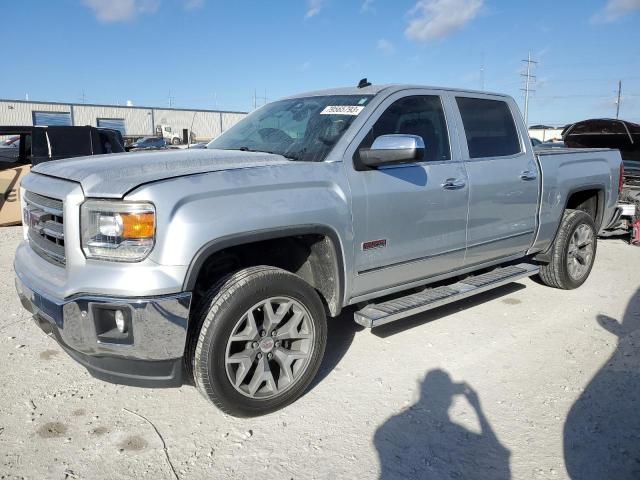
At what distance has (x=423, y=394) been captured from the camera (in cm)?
329

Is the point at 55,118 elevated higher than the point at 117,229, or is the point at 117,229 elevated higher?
the point at 55,118

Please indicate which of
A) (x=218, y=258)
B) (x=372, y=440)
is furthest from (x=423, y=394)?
(x=218, y=258)

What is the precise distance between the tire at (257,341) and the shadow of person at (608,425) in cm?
152

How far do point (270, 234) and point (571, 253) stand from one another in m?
3.96

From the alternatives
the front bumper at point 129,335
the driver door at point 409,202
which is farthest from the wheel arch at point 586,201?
the front bumper at point 129,335

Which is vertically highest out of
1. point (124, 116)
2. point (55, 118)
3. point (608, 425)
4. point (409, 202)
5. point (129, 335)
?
point (124, 116)

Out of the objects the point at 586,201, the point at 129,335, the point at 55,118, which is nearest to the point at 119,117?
the point at 55,118

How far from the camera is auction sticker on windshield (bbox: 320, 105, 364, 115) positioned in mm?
3533

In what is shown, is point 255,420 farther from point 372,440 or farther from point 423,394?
point 423,394

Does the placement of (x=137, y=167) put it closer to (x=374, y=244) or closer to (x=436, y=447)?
(x=374, y=244)

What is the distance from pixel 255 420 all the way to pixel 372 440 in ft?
2.29

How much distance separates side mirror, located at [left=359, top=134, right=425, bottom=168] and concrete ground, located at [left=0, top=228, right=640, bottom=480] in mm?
1493

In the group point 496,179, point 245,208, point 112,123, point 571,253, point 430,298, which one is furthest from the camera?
point 112,123

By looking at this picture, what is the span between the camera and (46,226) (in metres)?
2.93
